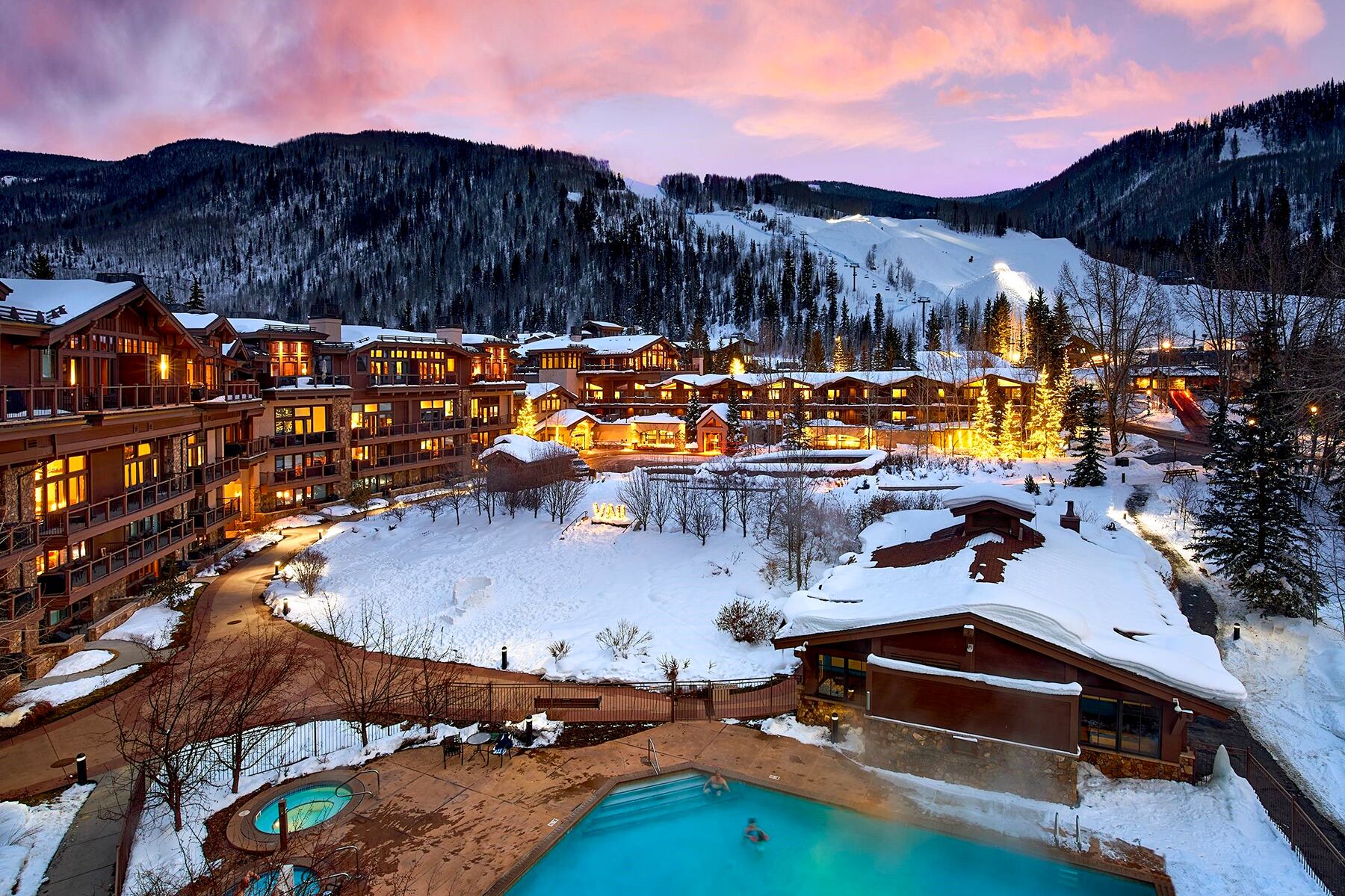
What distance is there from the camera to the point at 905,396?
66562mm

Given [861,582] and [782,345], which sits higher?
[782,345]

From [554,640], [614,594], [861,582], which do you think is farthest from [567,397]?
[861,582]

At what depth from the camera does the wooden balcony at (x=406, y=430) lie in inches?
1822

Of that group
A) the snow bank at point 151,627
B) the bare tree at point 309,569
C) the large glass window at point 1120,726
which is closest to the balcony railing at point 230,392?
→ the bare tree at point 309,569

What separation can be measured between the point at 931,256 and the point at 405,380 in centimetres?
15110

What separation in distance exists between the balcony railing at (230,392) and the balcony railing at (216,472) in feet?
10.1

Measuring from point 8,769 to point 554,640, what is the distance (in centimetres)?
1405

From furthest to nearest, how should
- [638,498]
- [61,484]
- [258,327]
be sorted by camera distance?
1. [258,327]
2. [638,498]
3. [61,484]

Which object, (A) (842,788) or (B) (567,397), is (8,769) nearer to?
(A) (842,788)

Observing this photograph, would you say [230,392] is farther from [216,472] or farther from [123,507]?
[123,507]

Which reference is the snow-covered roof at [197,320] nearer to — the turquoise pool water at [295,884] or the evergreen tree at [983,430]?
the turquoise pool water at [295,884]

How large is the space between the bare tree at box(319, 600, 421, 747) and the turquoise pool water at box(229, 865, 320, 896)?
4342 mm

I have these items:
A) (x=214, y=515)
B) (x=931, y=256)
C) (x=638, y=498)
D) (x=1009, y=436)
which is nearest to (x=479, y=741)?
(x=638, y=498)

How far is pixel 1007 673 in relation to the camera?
1511 centimetres
